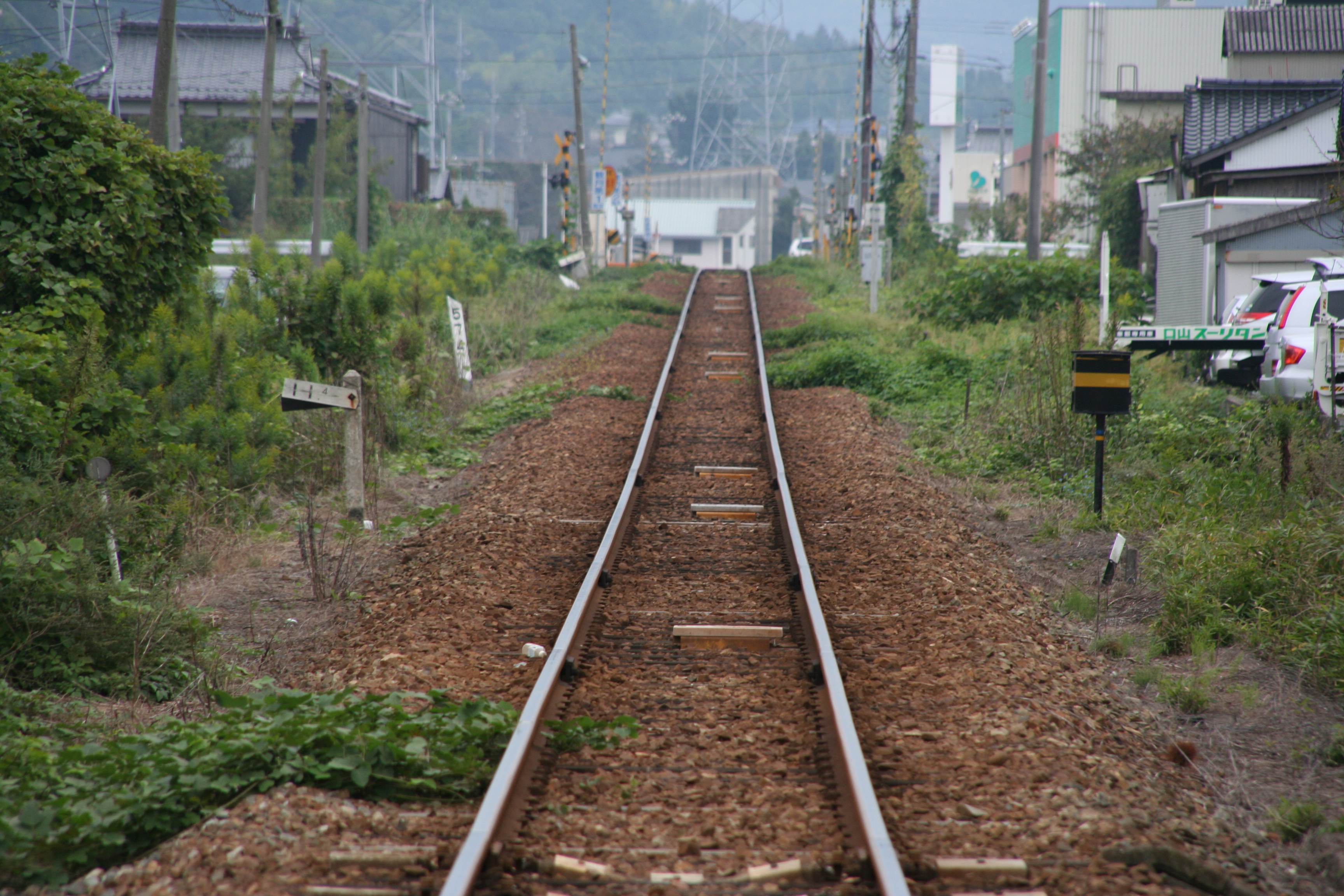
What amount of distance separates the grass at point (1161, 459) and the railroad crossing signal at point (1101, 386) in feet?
2.42

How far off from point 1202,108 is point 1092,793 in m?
25.8

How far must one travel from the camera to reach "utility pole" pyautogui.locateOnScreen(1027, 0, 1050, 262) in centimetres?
2139

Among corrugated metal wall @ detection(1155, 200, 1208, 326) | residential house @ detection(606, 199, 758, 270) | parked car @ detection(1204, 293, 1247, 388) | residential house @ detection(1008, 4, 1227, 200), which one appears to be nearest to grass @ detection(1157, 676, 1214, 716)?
parked car @ detection(1204, 293, 1247, 388)

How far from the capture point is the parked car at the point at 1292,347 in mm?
11211

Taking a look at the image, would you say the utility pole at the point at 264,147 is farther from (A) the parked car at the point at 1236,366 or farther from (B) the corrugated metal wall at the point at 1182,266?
(A) the parked car at the point at 1236,366

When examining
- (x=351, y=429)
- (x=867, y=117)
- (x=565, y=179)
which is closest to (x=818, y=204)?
(x=867, y=117)

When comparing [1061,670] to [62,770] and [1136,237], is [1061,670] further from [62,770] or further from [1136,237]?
[1136,237]

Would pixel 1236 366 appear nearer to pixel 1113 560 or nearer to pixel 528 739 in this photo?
pixel 1113 560

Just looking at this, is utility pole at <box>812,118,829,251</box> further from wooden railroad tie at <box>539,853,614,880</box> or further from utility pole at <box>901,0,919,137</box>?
wooden railroad tie at <box>539,853,614,880</box>

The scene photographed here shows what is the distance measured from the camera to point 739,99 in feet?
408

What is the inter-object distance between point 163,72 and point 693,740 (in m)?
10.5

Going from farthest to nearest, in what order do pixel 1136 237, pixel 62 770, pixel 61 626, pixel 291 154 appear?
1. pixel 291 154
2. pixel 1136 237
3. pixel 61 626
4. pixel 62 770

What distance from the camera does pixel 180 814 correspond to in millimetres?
3871

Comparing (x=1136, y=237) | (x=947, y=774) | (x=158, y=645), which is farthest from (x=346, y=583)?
(x=1136, y=237)
